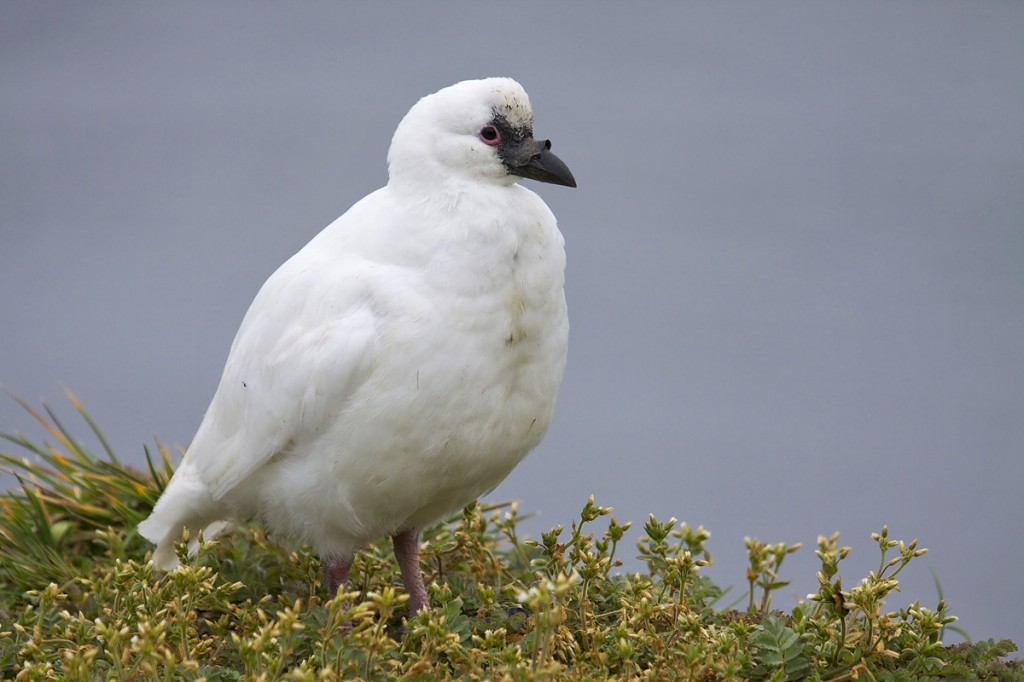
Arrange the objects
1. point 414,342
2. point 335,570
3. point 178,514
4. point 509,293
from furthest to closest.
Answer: point 178,514 < point 335,570 < point 509,293 < point 414,342

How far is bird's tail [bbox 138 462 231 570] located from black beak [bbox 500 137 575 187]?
176cm

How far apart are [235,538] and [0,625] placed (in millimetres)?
1188

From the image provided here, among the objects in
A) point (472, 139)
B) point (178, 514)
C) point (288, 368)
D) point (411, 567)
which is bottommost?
point (178, 514)

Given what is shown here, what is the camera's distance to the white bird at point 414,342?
4289 millimetres

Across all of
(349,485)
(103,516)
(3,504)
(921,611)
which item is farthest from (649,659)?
(3,504)

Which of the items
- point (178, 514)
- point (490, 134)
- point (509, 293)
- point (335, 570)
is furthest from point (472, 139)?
point (178, 514)

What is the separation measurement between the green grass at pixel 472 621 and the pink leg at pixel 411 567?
14 cm

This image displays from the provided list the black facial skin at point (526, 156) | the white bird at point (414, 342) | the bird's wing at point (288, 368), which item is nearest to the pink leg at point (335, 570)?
the white bird at point (414, 342)

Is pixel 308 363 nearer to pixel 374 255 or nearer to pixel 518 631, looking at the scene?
pixel 374 255

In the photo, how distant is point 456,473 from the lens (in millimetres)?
4445

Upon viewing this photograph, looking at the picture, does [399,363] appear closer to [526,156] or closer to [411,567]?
[526,156]

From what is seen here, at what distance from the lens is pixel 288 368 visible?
450 cm

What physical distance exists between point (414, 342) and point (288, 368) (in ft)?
1.79

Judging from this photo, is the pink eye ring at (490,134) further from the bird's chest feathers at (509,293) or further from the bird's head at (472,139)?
the bird's chest feathers at (509,293)
